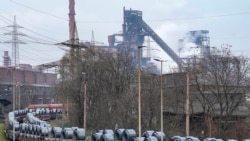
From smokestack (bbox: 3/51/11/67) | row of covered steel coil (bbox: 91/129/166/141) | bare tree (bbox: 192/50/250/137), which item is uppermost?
smokestack (bbox: 3/51/11/67)

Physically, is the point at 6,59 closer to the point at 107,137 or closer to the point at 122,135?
the point at 122,135

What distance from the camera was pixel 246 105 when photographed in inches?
1837

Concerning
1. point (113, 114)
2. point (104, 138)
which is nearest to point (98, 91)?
point (113, 114)

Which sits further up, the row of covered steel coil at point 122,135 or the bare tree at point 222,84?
the bare tree at point 222,84

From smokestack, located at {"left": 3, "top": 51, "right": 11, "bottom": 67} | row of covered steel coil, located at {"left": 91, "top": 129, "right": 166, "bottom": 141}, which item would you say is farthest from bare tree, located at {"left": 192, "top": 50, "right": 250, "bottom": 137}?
smokestack, located at {"left": 3, "top": 51, "right": 11, "bottom": 67}

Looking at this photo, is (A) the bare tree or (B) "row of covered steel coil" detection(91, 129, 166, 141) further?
(A) the bare tree

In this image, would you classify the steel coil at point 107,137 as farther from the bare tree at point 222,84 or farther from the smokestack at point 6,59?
the smokestack at point 6,59

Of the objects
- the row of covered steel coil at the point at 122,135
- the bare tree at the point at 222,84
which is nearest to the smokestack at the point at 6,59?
the bare tree at the point at 222,84

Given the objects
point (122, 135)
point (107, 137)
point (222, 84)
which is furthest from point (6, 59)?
point (107, 137)

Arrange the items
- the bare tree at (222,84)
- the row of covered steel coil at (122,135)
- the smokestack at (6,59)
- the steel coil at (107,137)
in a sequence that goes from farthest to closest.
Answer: the smokestack at (6,59) → the bare tree at (222,84) → the row of covered steel coil at (122,135) → the steel coil at (107,137)

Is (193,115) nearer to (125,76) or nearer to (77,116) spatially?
(125,76)

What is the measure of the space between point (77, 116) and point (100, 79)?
5.75m

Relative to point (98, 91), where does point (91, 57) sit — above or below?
above

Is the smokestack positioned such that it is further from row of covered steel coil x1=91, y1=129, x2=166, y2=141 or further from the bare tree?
row of covered steel coil x1=91, y1=129, x2=166, y2=141
